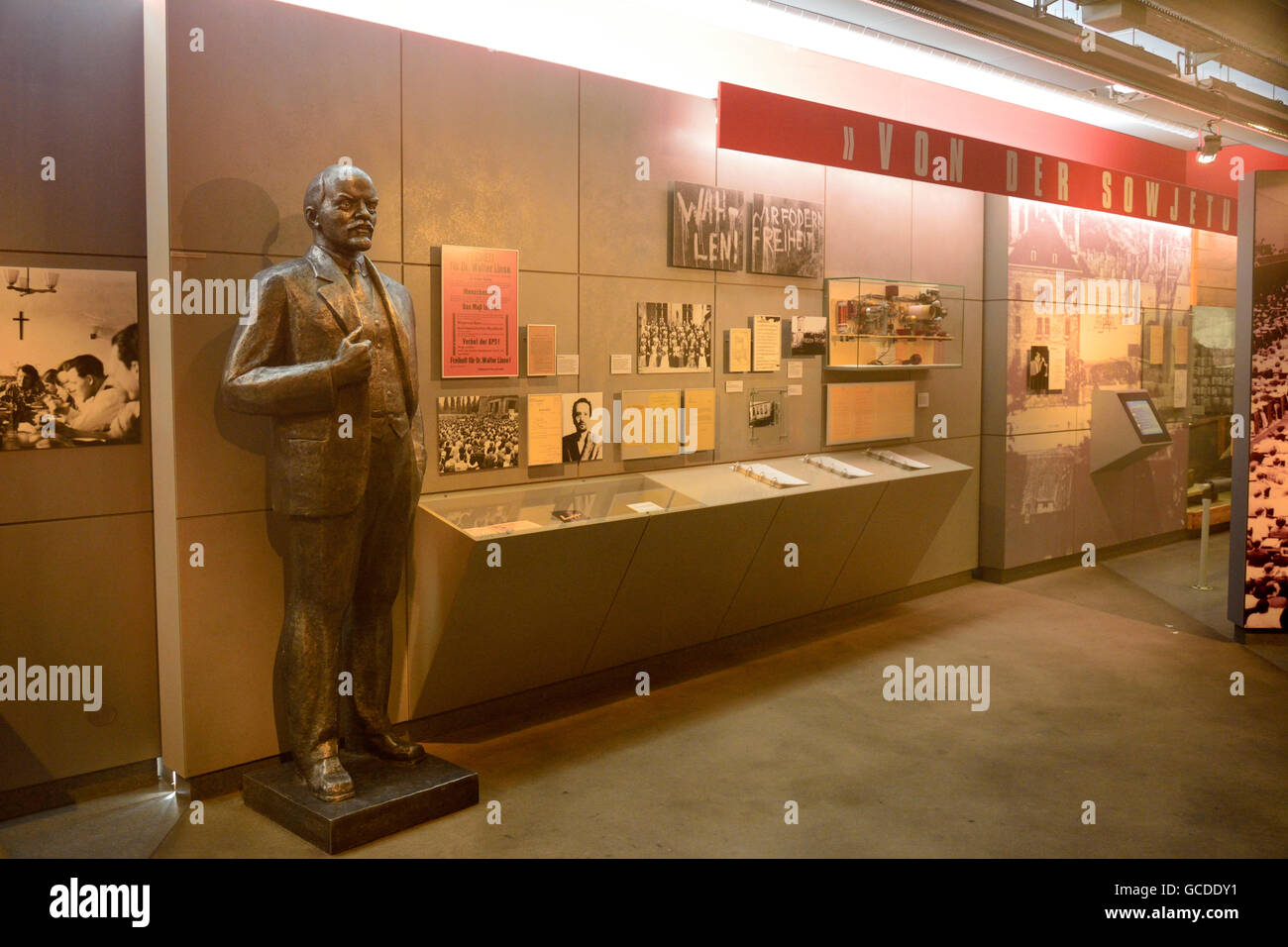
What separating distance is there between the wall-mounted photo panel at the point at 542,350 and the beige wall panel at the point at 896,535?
2.31 meters

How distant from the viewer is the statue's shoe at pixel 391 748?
4102 mm

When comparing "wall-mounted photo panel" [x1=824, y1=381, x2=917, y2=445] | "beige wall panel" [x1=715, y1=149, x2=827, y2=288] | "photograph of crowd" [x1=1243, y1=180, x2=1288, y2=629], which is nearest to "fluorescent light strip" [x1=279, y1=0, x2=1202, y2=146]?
"beige wall panel" [x1=715, y1=149, x2=827, y2=288]

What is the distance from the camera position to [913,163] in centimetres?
613

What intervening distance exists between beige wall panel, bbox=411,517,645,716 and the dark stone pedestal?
525 millimetres

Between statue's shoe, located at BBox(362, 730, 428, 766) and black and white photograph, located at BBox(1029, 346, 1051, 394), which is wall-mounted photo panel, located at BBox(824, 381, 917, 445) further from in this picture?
statue's shoe, located at BBox(362, 730, 428, 766)

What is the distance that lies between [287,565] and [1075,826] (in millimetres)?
3173

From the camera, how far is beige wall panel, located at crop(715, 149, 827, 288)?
19.6 ft

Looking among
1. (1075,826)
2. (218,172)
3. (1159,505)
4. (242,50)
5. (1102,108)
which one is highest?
(1102,108)

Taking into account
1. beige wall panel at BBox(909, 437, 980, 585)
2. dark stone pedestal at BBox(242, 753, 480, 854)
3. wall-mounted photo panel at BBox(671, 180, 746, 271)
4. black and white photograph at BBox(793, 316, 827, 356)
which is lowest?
dark stone pedestal at BBox(242, 753, 480, 854)

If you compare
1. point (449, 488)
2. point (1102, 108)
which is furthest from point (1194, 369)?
point (449, 488)

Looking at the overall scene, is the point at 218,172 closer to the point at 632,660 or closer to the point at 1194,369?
the point at 632,660

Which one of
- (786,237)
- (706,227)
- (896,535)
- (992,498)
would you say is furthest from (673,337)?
(992,498)

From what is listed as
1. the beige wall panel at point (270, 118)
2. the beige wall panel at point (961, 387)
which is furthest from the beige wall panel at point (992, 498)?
the beige wall panel at point (270, 118)

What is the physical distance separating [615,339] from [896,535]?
95.7 inches
